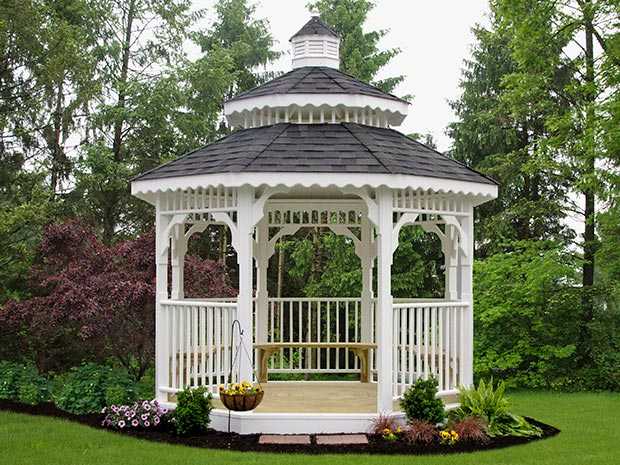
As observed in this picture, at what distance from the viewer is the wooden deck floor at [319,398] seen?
31.5 feet

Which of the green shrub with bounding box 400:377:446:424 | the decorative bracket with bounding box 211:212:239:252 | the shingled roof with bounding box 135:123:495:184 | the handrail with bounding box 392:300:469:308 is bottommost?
the green shrub with bounding box 400:377:446:424

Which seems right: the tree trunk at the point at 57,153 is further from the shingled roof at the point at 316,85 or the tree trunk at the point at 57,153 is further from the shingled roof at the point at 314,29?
the shingled roof at the point at 316,85

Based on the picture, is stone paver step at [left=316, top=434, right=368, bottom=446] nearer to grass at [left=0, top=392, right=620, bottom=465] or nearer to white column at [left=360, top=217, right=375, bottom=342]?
grass at [left=0, top=392, right=620, bottom=465]

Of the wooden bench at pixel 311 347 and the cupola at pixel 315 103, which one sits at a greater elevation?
the cupola at pixel 315 103

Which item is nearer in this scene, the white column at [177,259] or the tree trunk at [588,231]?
the white column at [177,259]

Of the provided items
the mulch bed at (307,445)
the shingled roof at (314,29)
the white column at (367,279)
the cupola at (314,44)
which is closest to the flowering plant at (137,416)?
the mulch bed at (307,445)

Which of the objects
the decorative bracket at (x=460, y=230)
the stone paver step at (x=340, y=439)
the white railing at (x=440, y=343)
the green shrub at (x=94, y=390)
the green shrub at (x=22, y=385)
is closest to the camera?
the stone paver step at (x=340, y=439)

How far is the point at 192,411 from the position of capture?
29.2 ft

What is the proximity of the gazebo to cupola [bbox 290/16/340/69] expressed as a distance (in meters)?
0.02

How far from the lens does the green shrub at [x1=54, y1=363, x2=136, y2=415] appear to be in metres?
Answer: 10.6

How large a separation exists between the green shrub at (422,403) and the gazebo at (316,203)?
20 cm

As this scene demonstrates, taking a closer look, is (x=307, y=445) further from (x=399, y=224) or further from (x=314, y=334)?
(x=314, y=334)

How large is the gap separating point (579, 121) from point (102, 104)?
9765mm

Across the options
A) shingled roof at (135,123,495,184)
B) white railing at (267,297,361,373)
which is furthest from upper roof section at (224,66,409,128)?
white railing at (267,297,361,373)
